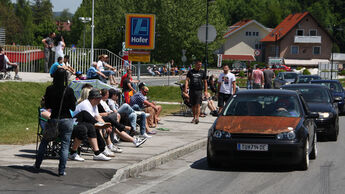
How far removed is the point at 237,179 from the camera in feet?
33.2

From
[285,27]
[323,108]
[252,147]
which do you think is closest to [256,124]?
[252,147]

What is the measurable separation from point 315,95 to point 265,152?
8374mm

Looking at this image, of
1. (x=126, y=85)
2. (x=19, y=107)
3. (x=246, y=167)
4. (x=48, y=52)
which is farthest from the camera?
(x=48, y=52)

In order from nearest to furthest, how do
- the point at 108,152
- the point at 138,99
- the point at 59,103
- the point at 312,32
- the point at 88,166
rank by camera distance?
the point at 59,103, the point at 88,166, the point at 108,152, the point at 138,99, the point at 312,32

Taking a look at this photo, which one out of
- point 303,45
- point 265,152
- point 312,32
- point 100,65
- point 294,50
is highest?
point 312,32

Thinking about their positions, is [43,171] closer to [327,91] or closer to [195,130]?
[195,130]

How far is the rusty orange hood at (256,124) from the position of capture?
429 inches

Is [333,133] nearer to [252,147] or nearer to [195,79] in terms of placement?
[195,79]

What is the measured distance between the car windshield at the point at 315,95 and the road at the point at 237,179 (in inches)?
229

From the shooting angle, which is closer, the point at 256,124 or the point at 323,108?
the point at 256,124

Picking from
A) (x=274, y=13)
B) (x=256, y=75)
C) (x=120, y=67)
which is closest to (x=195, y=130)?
(x=256, y=75)

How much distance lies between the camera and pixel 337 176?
34.4 feet

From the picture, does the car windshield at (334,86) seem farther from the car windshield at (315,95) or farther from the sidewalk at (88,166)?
the sidewalk at (88,166)

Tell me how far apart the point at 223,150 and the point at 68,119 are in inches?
109
